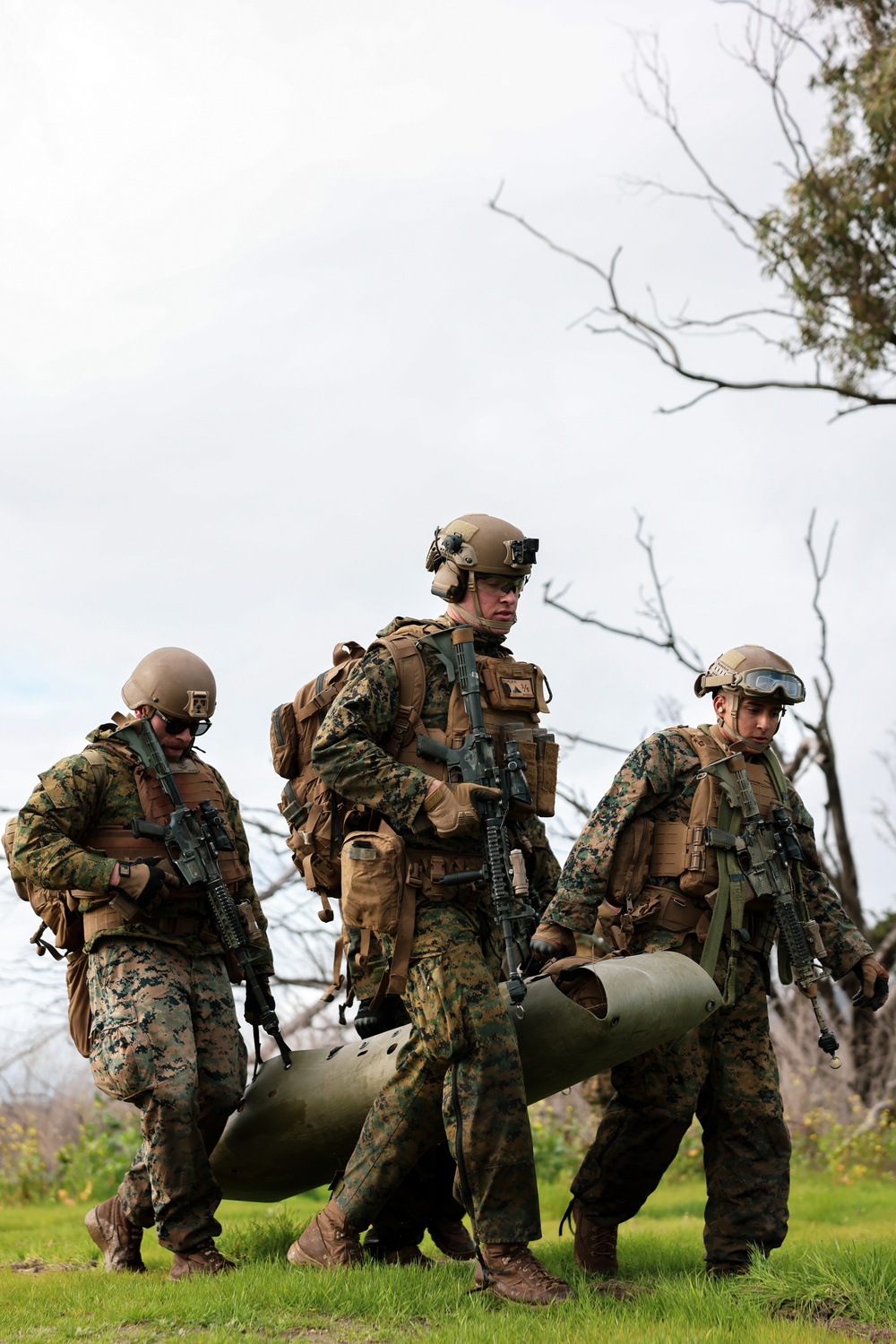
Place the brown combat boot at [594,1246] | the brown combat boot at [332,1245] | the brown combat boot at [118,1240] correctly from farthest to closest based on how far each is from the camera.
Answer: the brown combat boot at [118,1240] < the brown combat boot at [594,1246] < the brown combat boot at [332,1245]

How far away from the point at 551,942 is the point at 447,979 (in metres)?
0.68

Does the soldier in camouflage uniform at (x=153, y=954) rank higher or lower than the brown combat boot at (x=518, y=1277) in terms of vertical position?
higher

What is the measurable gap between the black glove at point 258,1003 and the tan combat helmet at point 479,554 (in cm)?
209

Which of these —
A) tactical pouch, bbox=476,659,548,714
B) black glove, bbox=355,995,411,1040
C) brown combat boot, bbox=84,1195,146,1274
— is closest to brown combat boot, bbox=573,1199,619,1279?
black glove, bbox=355,995,411,1040

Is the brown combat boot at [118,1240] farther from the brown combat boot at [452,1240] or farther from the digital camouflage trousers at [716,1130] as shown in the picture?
the digital camouflage trousers at [716,1130]

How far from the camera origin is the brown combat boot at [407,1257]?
6391mm

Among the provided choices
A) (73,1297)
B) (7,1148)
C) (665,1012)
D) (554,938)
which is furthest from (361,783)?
(7,1148)

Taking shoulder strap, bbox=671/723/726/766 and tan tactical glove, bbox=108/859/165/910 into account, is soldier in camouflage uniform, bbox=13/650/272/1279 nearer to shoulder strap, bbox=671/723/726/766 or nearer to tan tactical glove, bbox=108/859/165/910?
tan tactical glove, bbox=108/859/165/910

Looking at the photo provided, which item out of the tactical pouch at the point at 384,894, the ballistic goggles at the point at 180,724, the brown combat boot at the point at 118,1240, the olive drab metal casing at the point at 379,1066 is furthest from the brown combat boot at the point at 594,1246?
the ballistic goggles at the point at 180,724

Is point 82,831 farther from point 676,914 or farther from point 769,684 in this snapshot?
point 769,684

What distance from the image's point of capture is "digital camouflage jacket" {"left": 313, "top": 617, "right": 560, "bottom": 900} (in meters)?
5.76

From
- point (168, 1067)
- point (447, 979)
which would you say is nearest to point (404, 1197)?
point (168, 1067)

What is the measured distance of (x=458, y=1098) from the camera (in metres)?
5.57

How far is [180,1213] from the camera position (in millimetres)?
6203
